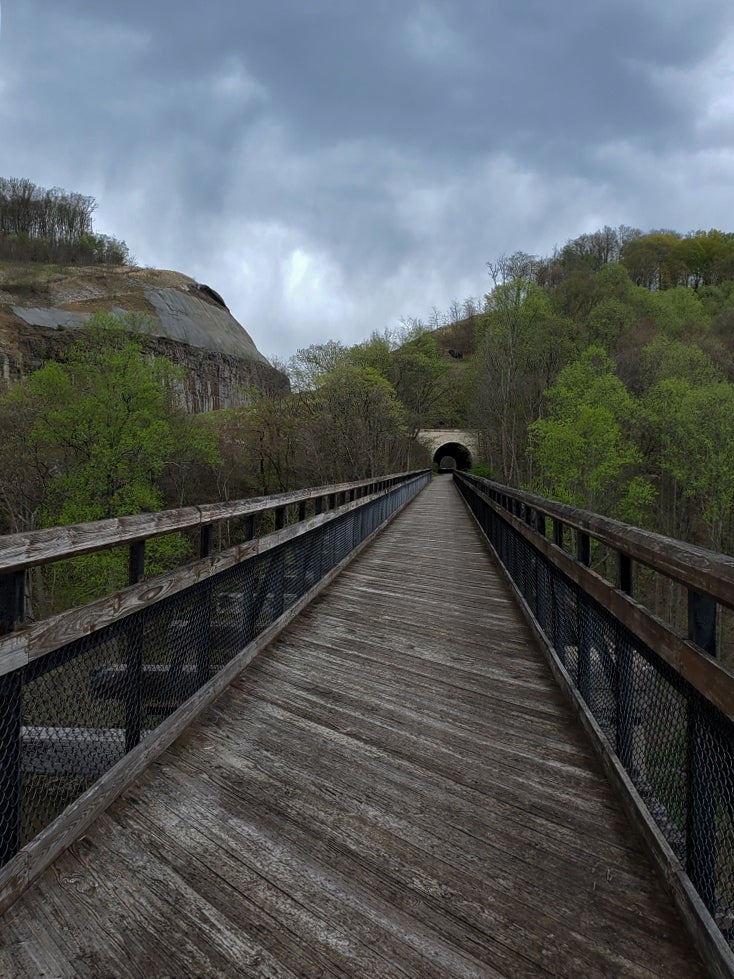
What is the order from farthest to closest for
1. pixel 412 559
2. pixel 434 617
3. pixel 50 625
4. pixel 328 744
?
1. pixel 412 559
2. pixel 434 617
3. pixel 328 744
4. pixel 50 625

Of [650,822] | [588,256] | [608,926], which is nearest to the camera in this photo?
[608,926]

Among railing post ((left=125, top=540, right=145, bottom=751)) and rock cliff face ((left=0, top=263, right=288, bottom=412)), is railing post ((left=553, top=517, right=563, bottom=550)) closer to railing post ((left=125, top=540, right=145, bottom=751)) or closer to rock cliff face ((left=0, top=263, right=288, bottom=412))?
railing post ((left=125, top=540, right=145, bottom=751))

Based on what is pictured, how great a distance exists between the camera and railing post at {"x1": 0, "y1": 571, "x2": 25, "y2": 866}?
149 centimetres

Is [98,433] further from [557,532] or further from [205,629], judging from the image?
[557,532]

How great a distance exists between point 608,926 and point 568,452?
28.6 meters

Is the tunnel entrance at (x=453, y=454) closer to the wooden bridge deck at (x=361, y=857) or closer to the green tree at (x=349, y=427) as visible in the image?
the green tree at (x=349, y=427)

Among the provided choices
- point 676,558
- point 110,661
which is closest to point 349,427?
point 110,661

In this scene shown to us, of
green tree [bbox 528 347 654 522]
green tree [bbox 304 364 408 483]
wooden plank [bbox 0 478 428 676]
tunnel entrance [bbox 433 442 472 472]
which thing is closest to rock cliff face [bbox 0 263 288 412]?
green tree [bbox 304 364 408 483]

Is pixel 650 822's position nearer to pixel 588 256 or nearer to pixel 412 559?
pixel 412 559

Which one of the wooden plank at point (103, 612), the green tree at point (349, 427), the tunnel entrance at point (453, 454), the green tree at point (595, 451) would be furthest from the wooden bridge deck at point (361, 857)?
the tunnel entrance at point (453, 454)

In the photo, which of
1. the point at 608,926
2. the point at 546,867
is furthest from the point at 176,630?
the point at 608,926

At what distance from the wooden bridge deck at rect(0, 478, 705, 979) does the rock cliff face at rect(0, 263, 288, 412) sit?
34.5 metres

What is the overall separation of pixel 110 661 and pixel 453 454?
72629 mm

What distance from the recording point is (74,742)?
2496mm
